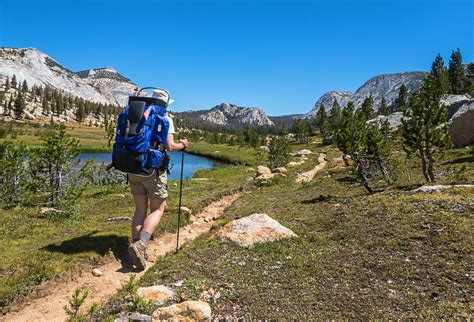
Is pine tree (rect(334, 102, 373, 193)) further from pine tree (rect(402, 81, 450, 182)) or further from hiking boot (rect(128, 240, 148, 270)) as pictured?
hiking boot (rect(128, 240, 148, 270))

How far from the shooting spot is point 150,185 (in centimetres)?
848

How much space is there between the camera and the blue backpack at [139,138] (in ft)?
25.0

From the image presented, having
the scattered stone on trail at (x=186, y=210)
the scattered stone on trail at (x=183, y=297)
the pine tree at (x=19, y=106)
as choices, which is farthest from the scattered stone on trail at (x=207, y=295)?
the pine tree at (x=19, y=106)

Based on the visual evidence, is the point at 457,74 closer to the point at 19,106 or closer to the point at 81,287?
the point at 81,287

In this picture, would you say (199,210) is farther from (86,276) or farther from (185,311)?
(185,311)

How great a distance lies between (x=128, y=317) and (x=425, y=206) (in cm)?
1105

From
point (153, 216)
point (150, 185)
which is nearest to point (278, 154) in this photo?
point (153, 216)

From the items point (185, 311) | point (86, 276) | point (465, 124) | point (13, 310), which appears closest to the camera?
point (185, 311)

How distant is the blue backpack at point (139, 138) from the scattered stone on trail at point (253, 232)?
398cm

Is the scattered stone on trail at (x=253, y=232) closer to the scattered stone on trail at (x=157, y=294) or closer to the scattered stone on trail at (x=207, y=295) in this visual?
the scattered stone on trail at (x=207, y=295)

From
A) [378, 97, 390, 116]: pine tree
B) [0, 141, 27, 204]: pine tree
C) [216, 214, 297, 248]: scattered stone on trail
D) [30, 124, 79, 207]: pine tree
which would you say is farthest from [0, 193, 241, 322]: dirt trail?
[378, 97, 390, 116]: pine tree

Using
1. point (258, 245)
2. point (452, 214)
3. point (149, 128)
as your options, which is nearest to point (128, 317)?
point (149, 128)

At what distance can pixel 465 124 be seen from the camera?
140 feet

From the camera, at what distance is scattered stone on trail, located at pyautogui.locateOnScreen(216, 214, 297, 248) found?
10070 mm
